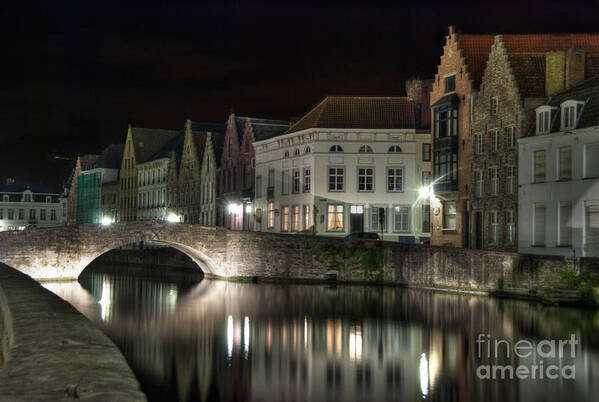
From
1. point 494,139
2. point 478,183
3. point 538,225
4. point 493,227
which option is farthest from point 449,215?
point 538,225

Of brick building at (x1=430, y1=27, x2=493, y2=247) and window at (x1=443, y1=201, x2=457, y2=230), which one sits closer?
brick building at (x1=430, y1=27, x2=493, y2=247)

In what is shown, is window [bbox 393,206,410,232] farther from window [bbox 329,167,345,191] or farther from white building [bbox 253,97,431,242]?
window [bbox 329,167,345,191]

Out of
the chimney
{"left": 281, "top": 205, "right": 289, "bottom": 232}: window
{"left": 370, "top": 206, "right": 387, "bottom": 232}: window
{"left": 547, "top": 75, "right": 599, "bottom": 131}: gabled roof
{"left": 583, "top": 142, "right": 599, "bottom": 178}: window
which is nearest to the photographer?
{"left": 583, "top": 142, "right": 599, "bottom": 178}: window

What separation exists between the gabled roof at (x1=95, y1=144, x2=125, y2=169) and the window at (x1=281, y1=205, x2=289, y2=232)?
44.5 meters

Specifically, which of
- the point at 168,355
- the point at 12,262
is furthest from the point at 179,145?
the point at 168,355

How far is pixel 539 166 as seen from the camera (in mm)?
34531

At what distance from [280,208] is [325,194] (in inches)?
193

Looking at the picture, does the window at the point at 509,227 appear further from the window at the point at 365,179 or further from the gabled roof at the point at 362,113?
the gabled roof at the point at 362,113

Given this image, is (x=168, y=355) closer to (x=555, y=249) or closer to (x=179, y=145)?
(x=555, y=249)

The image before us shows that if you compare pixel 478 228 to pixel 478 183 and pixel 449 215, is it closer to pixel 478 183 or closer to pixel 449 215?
pixel 478 183

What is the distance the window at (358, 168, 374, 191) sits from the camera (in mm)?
48562

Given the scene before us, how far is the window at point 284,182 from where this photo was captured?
170 feet

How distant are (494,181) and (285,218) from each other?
17.3m

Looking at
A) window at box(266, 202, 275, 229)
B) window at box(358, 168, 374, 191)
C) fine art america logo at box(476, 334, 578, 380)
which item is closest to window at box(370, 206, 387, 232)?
window at box(358, 168, 374, 191)
